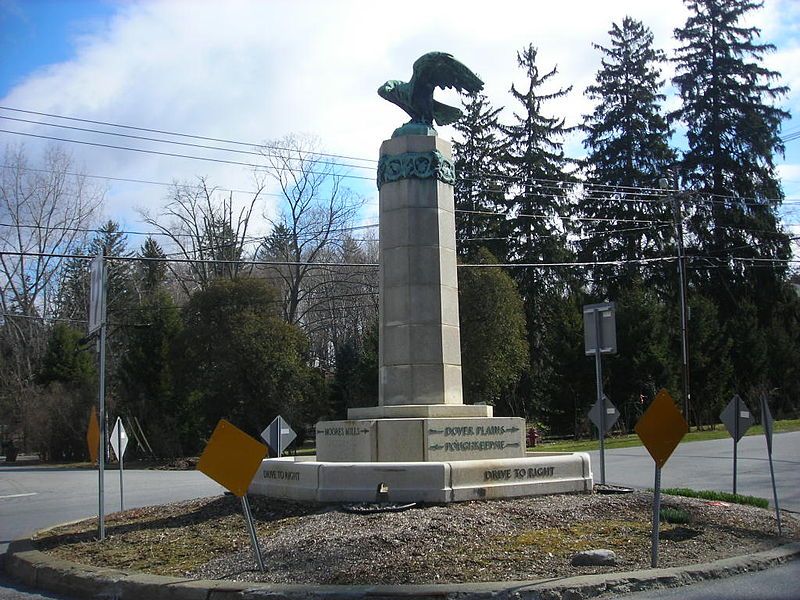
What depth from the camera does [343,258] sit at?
5481cm

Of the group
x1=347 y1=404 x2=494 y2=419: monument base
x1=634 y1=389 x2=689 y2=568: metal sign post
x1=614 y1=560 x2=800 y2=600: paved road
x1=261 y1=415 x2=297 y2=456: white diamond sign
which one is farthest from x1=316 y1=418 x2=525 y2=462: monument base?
x1=261 y1=415 x2=297 y2=456: white diamond sign

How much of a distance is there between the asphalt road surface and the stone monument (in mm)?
3601

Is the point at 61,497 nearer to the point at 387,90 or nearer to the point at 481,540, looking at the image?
the point at 387,90

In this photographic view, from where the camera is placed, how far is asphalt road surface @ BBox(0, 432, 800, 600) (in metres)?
7.53

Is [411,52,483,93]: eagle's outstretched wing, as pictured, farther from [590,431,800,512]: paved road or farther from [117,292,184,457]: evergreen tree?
[117,292,184,457]: evergreen tree

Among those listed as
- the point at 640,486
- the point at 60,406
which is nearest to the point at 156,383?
the point at 60,406

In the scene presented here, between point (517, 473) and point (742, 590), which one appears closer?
point (742, 590)

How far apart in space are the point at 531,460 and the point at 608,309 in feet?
15.0

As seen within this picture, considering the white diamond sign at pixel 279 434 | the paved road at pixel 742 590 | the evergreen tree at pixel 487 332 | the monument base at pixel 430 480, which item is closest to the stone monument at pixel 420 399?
the monument base at pixel 430 480

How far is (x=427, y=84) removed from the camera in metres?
13.7

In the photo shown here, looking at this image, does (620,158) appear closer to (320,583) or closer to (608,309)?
(608,309)

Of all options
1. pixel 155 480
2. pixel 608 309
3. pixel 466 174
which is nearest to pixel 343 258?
pixel 466 174

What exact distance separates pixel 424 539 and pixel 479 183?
44.1 m

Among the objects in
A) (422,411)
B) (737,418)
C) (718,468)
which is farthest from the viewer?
(718,468)
